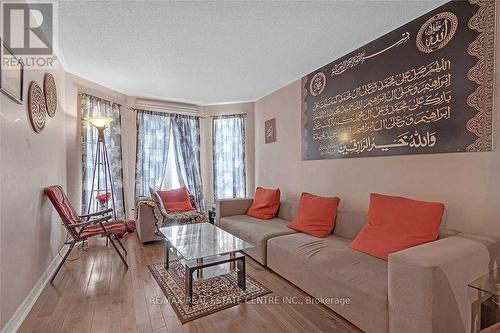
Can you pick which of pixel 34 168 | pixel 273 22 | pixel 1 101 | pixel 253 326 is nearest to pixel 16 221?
pixel 34 168

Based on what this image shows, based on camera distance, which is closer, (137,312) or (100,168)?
(137,312)

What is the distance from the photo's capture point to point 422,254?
1.39 m

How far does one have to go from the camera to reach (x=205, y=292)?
2.17 meters

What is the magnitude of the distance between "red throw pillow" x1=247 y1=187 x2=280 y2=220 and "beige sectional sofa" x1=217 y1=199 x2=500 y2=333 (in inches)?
41.7

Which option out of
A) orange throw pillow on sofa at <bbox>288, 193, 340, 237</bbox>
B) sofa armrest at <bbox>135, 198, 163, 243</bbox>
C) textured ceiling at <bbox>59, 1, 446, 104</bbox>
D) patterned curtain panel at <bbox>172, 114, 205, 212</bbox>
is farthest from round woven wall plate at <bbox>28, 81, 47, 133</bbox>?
orange throw pillow on sofa at <bbox>288, 193, 340, 237</bbox>

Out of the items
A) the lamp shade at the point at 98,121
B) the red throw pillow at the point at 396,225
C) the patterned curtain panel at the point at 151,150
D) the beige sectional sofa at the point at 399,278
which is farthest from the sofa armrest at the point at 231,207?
the lamp shade at the point at 98,121

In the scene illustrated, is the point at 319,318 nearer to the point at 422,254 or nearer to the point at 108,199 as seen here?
the point at 422,254

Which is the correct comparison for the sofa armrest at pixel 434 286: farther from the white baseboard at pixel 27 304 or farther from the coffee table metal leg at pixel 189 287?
the white baseboard at pixel 27 304

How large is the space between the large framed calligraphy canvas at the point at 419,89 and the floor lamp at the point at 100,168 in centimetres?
315

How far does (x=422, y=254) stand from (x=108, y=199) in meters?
4.04

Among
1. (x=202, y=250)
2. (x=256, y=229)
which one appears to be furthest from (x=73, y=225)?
(x=256, y=229)

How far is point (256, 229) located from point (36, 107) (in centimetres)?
246

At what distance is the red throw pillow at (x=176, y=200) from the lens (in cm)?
395

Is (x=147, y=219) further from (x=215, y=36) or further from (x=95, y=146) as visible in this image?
(x=215, y=36)
